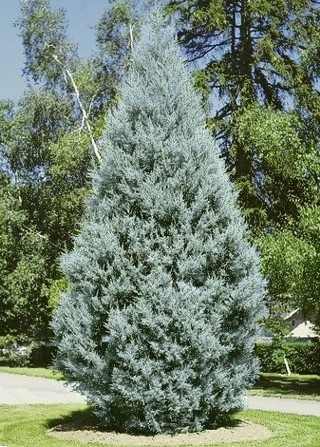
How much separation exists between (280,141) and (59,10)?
1399cm

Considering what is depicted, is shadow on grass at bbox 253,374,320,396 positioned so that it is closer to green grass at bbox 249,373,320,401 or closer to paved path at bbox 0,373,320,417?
green grass at bbox 249,373,320,401

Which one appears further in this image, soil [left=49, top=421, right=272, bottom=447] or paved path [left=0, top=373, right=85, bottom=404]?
paved path [left=0, top=373, right=85, bottom=404]

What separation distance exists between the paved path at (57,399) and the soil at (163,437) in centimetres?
425

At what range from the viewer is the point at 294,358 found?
96.4ft

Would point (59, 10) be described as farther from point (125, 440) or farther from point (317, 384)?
point (125, 440)

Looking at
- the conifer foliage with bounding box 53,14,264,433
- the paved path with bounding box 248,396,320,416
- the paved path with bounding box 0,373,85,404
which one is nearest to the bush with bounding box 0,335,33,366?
the paved path with bounding box 0,373,85,404

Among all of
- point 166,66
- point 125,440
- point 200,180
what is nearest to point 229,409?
point 125,440

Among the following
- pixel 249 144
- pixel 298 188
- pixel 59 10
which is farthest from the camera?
pixel 59 10

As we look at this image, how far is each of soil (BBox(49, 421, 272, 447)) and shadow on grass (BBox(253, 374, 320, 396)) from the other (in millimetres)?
9376

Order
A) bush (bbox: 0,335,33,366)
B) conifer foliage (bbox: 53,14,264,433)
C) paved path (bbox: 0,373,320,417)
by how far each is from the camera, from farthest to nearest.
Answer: bush (bbox: 0,335,33,366) < paved path (bbox: 0,373,320,417) < conifer foliage (bbox: 53,14,264,433)

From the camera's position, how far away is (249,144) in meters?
20.6

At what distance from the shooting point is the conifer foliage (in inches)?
387

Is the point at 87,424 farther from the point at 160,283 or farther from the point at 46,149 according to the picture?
the point at 46,149

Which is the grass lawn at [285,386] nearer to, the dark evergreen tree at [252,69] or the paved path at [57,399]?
the paved path at [57,399]
